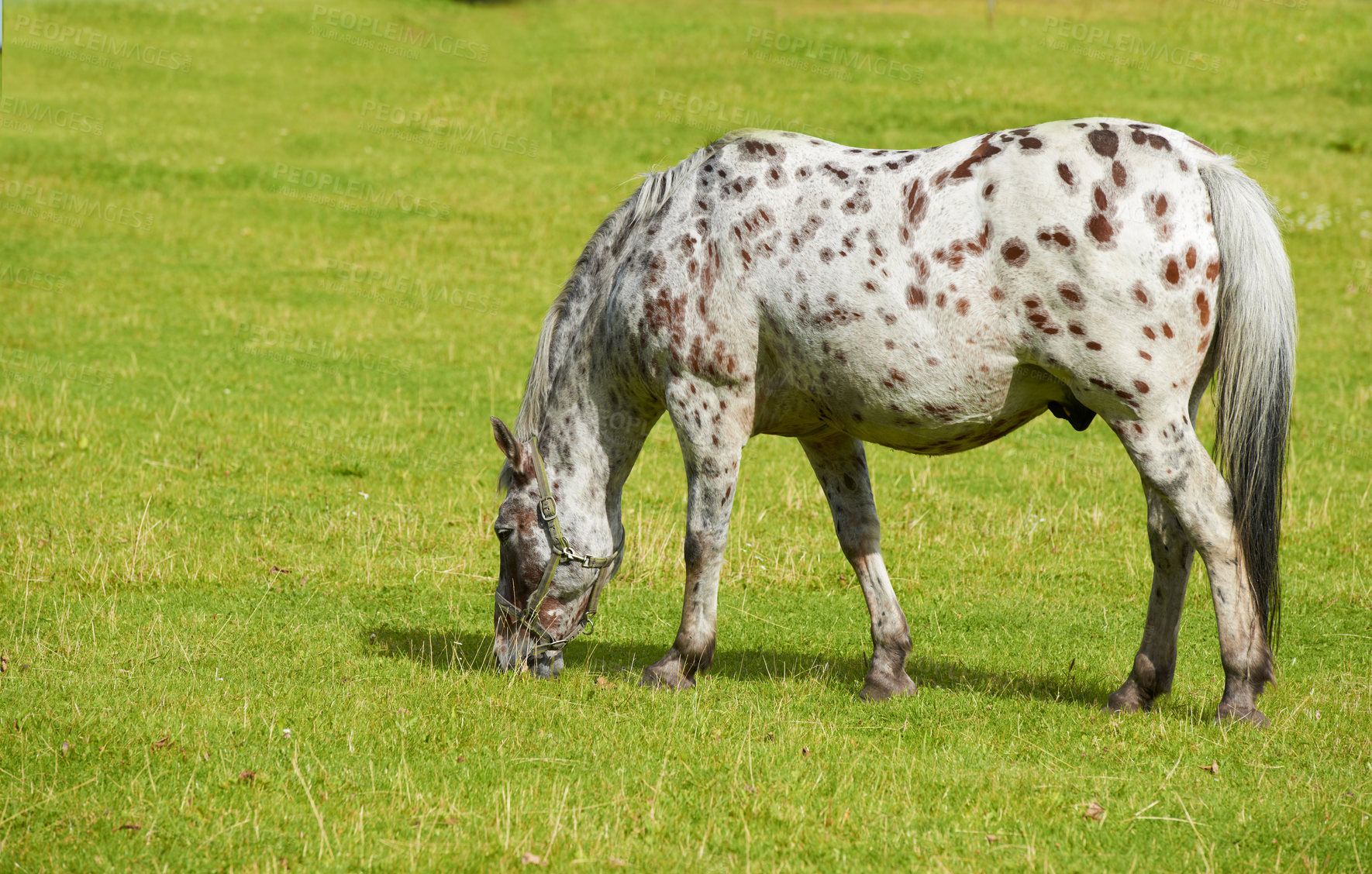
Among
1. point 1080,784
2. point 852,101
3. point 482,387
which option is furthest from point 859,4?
point 1080,784

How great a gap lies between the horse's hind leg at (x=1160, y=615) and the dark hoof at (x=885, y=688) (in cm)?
108

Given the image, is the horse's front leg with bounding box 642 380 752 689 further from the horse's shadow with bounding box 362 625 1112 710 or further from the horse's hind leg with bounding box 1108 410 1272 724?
the horse's hind leg with bounding box 1108 410 1272 724

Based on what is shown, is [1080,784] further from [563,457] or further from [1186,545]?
[563,457]

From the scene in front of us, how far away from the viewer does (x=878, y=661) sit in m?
7.03

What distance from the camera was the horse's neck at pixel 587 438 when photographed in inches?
283

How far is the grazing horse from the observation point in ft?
19.4

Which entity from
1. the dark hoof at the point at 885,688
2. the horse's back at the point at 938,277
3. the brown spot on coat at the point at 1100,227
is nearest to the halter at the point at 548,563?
the horse's back at the point at 938,277

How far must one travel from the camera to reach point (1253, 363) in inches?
233

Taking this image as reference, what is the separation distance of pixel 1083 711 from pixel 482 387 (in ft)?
34.8

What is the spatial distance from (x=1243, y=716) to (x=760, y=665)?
277 centimetres

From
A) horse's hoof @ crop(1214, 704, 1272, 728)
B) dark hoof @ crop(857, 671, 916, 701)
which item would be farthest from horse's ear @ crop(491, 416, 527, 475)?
horse's hoof @ crop(1214, 704, 1272, 728)

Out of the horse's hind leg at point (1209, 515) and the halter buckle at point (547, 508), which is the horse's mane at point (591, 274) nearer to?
the halter buckle at point (547, 508)

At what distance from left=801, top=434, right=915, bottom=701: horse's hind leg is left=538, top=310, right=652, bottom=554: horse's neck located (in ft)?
3.69

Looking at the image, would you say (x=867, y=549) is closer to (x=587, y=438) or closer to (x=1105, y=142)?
(x=587, y=438)
